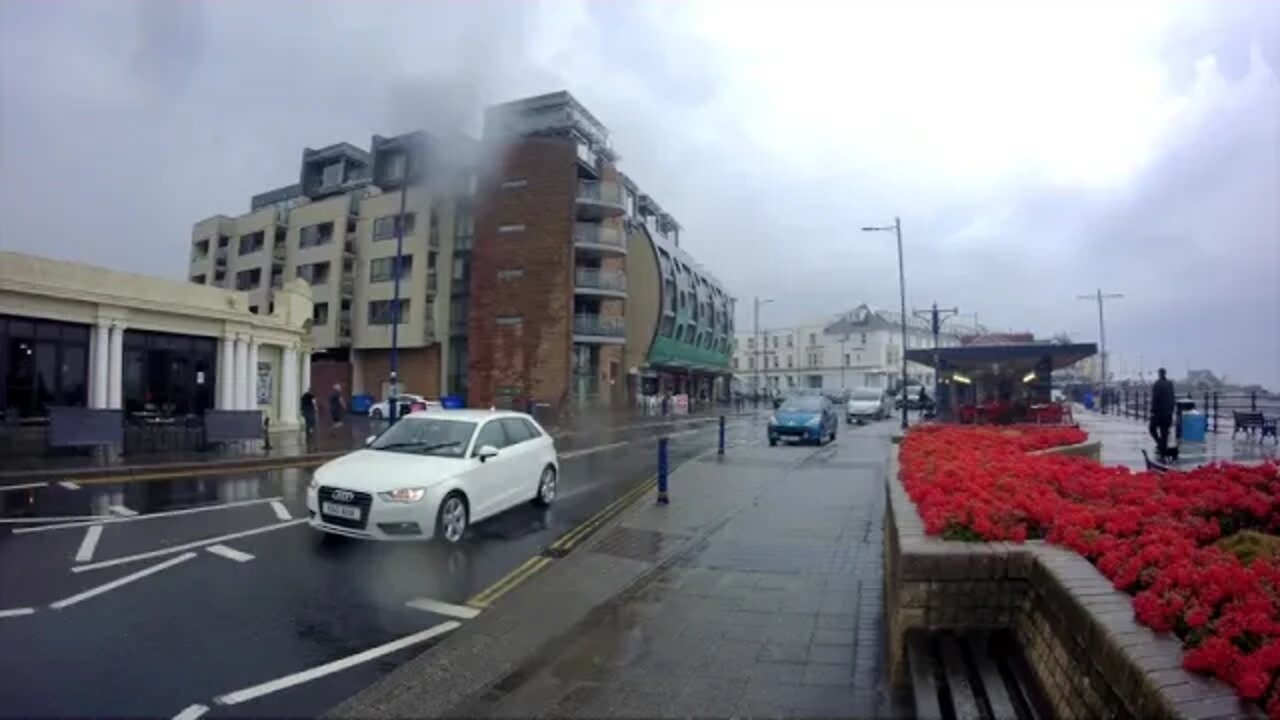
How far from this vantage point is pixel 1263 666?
2.19 meters

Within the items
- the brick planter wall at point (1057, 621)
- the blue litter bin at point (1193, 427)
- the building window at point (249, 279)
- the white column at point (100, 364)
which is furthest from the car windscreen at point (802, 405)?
the building window at point (249, 279)

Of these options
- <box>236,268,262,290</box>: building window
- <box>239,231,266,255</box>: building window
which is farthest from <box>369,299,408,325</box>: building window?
<box>239,231,266,255</box>: building window

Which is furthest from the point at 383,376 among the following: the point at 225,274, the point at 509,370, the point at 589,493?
the point at 589,493

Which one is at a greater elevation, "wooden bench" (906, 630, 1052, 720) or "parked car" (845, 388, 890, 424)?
"parked car" (845, 388, 890, 424)

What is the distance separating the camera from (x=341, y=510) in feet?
24.3

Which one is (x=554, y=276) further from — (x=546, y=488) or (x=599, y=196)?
(x=546, y=488)

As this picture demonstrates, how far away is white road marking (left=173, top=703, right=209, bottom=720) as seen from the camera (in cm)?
379

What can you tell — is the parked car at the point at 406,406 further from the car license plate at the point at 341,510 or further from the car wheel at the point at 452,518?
the car license plate at the point at 341,510

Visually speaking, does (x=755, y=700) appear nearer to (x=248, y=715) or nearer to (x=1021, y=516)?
(x=1021, y=516)

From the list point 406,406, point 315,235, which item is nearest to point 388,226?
point 315,235

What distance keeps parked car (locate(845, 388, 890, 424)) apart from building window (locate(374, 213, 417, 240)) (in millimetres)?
26964

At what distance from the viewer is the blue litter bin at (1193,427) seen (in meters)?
17.0

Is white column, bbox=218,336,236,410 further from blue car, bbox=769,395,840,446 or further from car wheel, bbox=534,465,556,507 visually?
car wheel, bbox=534,465,556,507

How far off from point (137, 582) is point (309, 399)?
1480 cm
